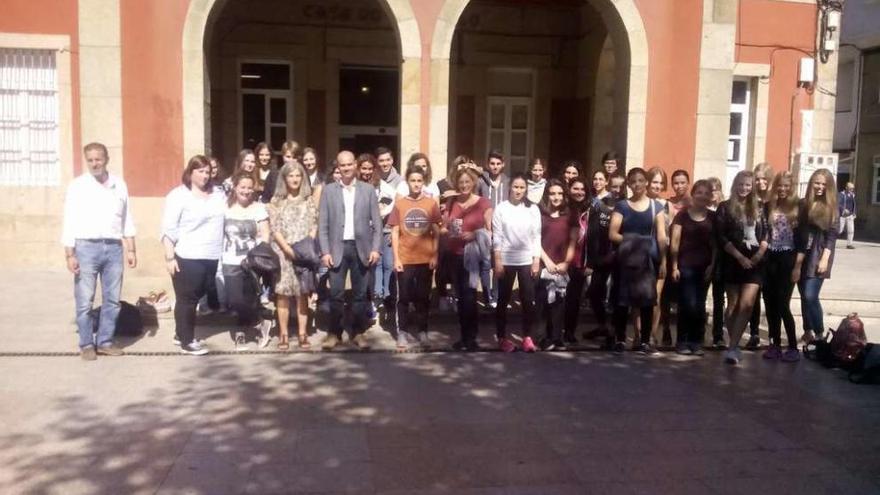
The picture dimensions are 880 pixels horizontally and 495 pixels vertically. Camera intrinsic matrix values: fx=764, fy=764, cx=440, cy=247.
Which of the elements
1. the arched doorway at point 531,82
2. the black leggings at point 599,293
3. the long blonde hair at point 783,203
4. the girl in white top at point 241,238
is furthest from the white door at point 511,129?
the girl in white top at point 241,238

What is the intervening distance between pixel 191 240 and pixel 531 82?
31.5 ft

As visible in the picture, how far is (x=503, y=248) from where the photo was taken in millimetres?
7074

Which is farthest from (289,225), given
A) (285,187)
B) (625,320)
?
(625,320)

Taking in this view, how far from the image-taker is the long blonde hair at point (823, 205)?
22.9ft

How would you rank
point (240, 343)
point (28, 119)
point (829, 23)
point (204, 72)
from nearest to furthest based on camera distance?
point (240, 343), point (204, 72), point (28, 119), point (829, 23)

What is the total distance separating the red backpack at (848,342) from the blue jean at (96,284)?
21.1 ft

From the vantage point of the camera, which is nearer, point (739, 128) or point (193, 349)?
point (193, 349)

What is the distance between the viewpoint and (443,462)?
4500mm

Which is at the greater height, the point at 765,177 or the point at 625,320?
the point at 765,177

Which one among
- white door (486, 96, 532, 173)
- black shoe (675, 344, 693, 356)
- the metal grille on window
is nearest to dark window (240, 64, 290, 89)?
white door (486, 96, 532, 173)

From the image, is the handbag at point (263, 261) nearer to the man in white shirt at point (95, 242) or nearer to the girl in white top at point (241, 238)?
the girl in white top at point (241, 238)

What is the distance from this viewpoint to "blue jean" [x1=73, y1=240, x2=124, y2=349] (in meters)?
6.46

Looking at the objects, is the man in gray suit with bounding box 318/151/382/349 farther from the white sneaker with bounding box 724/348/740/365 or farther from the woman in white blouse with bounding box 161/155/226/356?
the white sneaker with bounding box 724/348/740/365

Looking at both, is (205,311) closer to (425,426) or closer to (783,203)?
(425,426)
